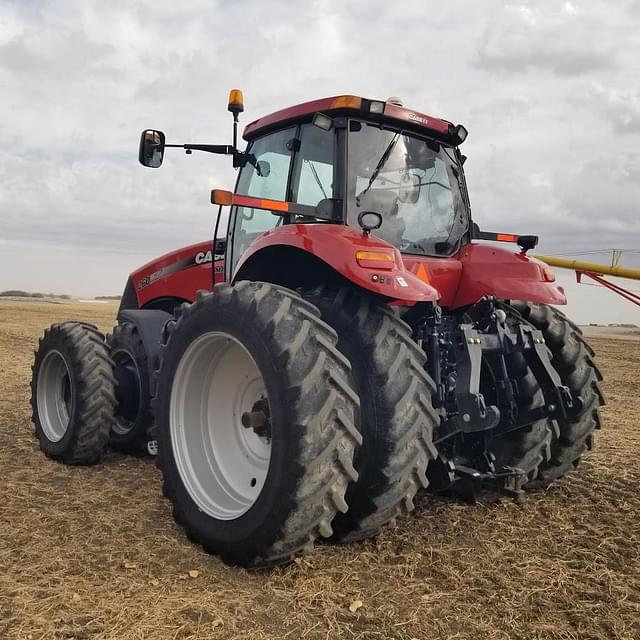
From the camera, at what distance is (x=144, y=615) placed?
259 centimetres

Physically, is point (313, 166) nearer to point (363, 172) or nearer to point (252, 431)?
point (363, 172)

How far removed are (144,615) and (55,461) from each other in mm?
2915

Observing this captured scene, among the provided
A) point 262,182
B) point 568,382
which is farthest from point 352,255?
point 568,382

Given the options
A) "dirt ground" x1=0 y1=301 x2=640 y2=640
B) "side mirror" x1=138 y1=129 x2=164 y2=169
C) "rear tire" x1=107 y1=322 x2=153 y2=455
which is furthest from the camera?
"rear tire" x1=107 y1=322 x2=153 y2=455

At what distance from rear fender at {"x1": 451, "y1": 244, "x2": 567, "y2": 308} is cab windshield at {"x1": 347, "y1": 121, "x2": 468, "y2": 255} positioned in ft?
0.85

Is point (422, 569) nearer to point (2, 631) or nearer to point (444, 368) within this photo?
point (444, 368)

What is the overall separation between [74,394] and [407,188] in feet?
9.97

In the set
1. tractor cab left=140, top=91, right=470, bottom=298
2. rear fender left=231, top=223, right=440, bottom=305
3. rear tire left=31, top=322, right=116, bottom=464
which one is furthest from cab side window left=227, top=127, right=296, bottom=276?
rear tire left=31, top=322, right=116, bottom=464

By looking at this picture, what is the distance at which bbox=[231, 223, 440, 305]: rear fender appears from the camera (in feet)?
9.87

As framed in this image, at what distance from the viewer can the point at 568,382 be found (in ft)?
13.7

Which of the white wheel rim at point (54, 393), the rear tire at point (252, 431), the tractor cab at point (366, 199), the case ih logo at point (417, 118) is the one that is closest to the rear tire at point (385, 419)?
the rear tire at point (252, 431)

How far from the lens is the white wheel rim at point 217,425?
140 inches

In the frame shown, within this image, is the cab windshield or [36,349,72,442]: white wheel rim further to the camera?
[36,349,72,442]: white wheel rim

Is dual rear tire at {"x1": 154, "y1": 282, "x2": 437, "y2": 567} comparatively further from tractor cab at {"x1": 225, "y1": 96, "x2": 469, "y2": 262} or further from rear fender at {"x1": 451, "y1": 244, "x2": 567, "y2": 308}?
rear fender at {"x1": 451, "y1": 244, "x2": 567, "y2": 308}
